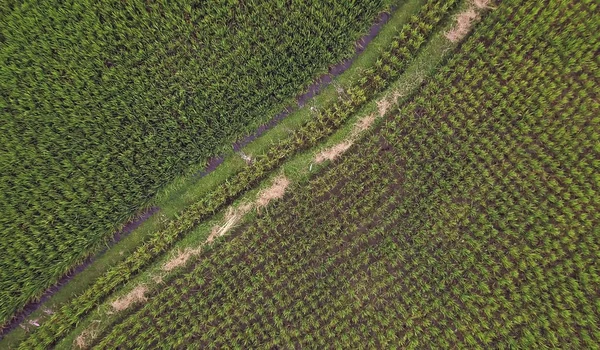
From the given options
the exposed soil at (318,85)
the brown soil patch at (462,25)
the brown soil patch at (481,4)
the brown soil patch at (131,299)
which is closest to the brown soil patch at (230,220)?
the exposed soil at (318,85)

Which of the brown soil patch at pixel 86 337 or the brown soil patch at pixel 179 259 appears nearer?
the brown soil patch at pixel 86 337

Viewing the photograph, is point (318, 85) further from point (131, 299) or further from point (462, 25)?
point (131, 299)

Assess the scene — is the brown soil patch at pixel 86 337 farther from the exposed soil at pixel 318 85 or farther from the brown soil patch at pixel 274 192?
the brown soil patch at pixel 274 192

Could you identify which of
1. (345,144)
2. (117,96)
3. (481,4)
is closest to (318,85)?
(345,144)

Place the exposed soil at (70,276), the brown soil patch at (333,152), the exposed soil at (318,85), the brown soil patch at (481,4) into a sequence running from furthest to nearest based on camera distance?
the exposed soil at (318,85) < the brown soil patch at (481,4) < the brown soil patch at (333,152) < the exposed soil at (70,276)

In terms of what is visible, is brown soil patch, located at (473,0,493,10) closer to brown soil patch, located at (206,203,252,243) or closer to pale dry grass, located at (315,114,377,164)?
pale dry grass, located at (315,114,377,164)

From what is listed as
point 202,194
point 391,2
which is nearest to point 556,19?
point 391,2

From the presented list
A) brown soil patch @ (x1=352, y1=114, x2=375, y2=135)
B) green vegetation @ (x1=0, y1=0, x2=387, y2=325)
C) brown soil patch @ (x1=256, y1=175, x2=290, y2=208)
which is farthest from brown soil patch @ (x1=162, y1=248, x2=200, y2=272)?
brown soil patch @ (x1=352, y1=114, x2=375, y2=135)
